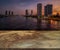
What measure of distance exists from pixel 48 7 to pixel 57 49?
169cm

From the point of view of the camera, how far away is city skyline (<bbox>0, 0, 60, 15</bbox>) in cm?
303

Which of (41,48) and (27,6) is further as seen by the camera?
(27,6)

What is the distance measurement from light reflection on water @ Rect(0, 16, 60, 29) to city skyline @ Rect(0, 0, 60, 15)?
0.72 feet

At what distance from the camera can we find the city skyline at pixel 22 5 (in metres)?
3.03

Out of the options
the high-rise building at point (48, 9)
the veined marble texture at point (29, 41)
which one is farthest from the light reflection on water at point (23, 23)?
the veined marble texture at point (29, 41)

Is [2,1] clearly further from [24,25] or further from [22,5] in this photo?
[24,25]

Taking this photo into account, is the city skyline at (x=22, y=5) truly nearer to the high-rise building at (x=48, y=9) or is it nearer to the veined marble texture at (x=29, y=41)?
the high-rise building at (x=48, y=9)

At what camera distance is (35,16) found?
3008mm

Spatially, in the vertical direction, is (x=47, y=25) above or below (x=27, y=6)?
below

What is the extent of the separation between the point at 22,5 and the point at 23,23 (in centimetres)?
48

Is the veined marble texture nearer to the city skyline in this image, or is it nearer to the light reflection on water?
the light reflection on water

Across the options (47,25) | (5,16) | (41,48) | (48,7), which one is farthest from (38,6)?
(41,48)

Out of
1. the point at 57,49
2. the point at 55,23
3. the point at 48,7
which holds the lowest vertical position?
the point at 57,49

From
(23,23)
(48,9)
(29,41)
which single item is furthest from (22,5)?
(29,41)
